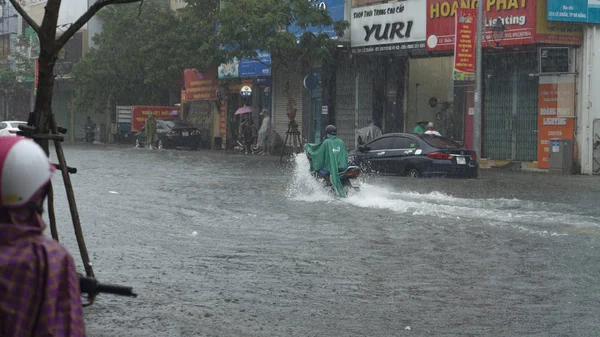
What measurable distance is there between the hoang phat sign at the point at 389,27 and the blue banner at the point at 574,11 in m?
5.59

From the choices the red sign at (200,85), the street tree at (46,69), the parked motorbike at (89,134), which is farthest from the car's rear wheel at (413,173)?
the parked motorbike at (89,134)

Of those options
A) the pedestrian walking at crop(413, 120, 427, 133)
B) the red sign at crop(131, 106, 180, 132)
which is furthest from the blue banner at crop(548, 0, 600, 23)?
the red sign at crop(131, 106, 180, 132)

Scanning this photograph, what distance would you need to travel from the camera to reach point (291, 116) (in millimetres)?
38469

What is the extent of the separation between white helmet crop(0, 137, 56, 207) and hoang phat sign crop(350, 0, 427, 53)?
29.5 meters

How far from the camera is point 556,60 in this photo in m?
28.0

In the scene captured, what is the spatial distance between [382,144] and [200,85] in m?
24.5

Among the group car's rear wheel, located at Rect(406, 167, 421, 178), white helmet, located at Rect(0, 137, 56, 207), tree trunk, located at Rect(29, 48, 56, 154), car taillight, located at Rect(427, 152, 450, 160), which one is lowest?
car's rear wheel, located at Rect(406, 167, 421, 178)

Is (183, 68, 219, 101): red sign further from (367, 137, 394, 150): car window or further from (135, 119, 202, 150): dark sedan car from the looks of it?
(367, 137, 394, 150): car window

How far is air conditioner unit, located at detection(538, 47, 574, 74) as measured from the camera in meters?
27.9

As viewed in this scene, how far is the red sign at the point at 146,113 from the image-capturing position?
172 feet

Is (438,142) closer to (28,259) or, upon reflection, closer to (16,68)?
(28,259)

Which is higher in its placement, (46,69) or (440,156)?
(46,69)

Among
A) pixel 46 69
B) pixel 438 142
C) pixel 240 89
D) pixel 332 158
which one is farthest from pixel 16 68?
pixel 46 69

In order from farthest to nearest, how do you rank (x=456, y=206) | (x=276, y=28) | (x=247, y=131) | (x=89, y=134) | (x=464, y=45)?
1. (x=89, y=134)
2. (x=247, y=131)
3. (x=276, y=28)
4. (x=464, y=45)
5. (x=456, y=206)
